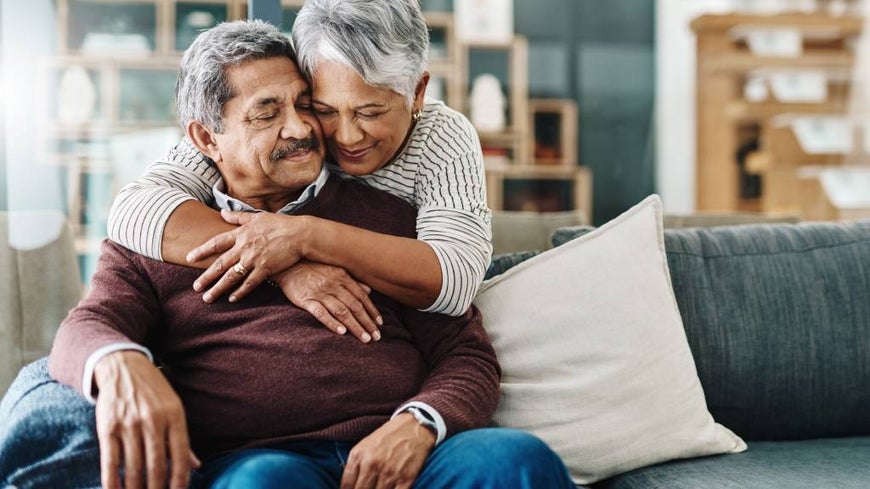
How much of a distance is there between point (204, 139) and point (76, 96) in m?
3.52

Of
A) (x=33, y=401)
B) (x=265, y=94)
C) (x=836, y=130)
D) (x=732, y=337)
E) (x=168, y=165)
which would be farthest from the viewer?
(x=836, y=130)

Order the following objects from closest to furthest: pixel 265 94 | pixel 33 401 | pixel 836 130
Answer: pixel 33 401
pixel 265 94
pixel 836 130

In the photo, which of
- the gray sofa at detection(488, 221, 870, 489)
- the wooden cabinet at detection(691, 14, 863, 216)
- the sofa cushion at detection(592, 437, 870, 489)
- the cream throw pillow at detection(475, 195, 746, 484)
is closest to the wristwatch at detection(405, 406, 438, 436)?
the cream throw pillow at detection(475, 195, 746, 484)

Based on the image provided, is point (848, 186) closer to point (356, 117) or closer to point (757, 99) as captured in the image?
point (757, 99)

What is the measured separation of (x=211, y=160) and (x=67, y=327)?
429 millimetres

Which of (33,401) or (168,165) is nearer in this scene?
(33,401)

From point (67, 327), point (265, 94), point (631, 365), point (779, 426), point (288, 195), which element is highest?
point (265, 94)

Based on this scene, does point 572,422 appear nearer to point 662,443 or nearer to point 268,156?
point 662,443

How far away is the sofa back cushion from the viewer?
1.67 meters

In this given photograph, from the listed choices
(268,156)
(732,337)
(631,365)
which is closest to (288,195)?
(268,156)

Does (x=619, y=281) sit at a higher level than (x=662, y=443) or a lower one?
higher

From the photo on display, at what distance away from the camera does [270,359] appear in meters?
1.32

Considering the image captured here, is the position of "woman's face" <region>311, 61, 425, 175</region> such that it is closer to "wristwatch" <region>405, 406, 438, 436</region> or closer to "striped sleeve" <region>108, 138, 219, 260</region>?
"striped sleeve" <region>108, 138, 219, 260</region>

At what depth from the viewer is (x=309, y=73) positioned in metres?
1.46
